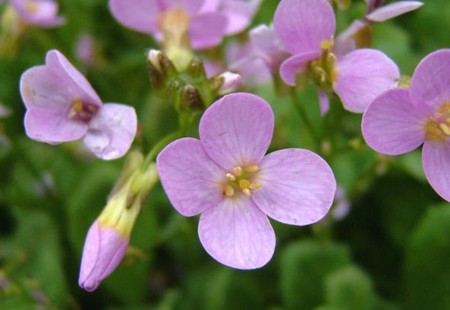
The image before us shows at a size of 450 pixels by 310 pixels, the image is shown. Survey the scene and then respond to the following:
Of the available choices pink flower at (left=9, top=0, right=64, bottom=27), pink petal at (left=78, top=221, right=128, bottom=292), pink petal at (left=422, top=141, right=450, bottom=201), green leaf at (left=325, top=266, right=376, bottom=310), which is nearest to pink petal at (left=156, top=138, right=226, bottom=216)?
pink petal at (left=78, top=221, right=128, bottom=292)

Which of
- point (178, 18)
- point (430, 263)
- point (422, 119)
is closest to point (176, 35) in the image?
point (178, 18)

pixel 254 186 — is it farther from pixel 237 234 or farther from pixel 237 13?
pixel 237 13

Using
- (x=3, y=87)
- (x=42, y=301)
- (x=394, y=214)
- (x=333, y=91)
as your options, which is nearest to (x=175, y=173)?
(x=333, y=91)

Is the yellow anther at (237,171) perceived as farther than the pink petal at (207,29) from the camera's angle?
No

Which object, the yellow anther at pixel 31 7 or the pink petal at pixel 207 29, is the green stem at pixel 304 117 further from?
the yellow anther at pixel 31 7

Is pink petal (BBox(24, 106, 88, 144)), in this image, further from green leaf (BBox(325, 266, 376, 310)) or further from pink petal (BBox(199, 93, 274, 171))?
green leaf (BBox(325, 266, 376, 310))

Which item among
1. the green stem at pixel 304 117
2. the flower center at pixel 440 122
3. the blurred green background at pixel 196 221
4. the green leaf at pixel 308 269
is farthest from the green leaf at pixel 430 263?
the flower center at pixel 440 122

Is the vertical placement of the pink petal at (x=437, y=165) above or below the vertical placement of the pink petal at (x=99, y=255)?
below
